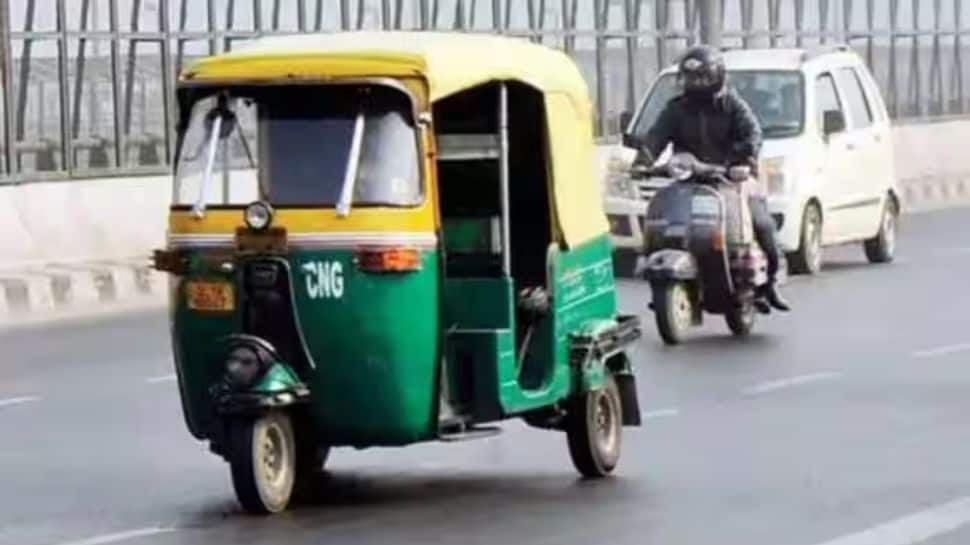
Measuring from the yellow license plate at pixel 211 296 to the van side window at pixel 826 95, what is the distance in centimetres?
1474

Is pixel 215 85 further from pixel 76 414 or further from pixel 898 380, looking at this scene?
pixel 898 380

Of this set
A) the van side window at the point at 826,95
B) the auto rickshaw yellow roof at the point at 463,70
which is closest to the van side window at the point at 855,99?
the van side window at the point at 826,95

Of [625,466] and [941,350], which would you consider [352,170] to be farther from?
[941,350]

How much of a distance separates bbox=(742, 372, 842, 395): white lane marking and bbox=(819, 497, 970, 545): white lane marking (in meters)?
4.52

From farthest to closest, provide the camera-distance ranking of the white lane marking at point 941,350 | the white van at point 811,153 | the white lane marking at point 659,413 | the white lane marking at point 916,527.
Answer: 1. the white van at point 811,153
2. the white lane marking at point 941,350
3. the white lane marking at point 659,413
4. the white lane marking at point 916,527

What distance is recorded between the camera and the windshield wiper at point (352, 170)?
11.7m

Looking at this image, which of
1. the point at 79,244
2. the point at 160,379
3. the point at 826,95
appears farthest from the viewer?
the point at 826,95

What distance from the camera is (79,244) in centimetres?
2631

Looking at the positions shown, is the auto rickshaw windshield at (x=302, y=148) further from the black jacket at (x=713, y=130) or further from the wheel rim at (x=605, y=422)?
the black jacket at (x=713, y=130)

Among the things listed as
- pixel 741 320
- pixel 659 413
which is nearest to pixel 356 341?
pixel 659 413

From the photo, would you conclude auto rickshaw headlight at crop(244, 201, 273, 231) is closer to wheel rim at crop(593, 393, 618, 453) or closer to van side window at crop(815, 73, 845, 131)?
wheel rim at crop(593, 393, 618, 453)

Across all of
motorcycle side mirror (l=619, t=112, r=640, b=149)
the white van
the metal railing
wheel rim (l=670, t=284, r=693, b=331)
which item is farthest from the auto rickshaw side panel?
the metal railing

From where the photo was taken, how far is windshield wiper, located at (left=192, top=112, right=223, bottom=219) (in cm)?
1196

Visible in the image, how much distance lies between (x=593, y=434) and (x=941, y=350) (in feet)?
20.0
